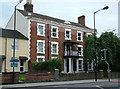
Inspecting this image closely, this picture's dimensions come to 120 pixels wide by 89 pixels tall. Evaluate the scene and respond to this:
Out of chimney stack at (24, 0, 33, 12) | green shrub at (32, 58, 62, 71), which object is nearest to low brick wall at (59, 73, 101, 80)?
green shrub at (32, 58, 62, 71)

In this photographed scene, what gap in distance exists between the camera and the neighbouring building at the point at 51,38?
3206 cm

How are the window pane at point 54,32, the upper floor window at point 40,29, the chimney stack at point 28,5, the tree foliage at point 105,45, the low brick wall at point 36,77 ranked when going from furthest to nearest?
1. the chimney stack at point 28,5
2. the window pane at point 54,32
3. the upper floor window at point 40,29
4. the tree foliage at point 105,45
5. the low brick wall at point 36,77

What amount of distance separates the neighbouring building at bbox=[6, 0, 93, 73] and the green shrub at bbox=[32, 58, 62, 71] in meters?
2.41

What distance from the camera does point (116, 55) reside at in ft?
119

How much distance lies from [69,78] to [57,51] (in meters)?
8.94

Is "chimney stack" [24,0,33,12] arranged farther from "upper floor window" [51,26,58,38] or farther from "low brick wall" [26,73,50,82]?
"low brick wall" [26,73,50,82]

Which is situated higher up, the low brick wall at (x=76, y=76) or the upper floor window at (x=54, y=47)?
the upper floor window at (x=54, y=47)

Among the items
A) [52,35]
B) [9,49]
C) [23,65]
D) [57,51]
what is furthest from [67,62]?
[9,49]

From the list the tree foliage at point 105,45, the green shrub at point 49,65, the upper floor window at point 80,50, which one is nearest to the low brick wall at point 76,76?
the green shrub at point 49,65

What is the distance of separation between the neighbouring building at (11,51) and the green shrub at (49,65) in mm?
2005

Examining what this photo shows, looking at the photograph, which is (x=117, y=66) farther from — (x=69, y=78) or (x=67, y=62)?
(x=69, y=78)

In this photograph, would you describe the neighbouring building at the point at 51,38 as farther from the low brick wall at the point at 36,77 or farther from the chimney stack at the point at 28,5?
the low brick wall at the point at 36,77

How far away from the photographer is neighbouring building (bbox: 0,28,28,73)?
2851cm

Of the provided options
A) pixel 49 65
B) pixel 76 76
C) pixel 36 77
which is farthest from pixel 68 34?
pixel 36 77
